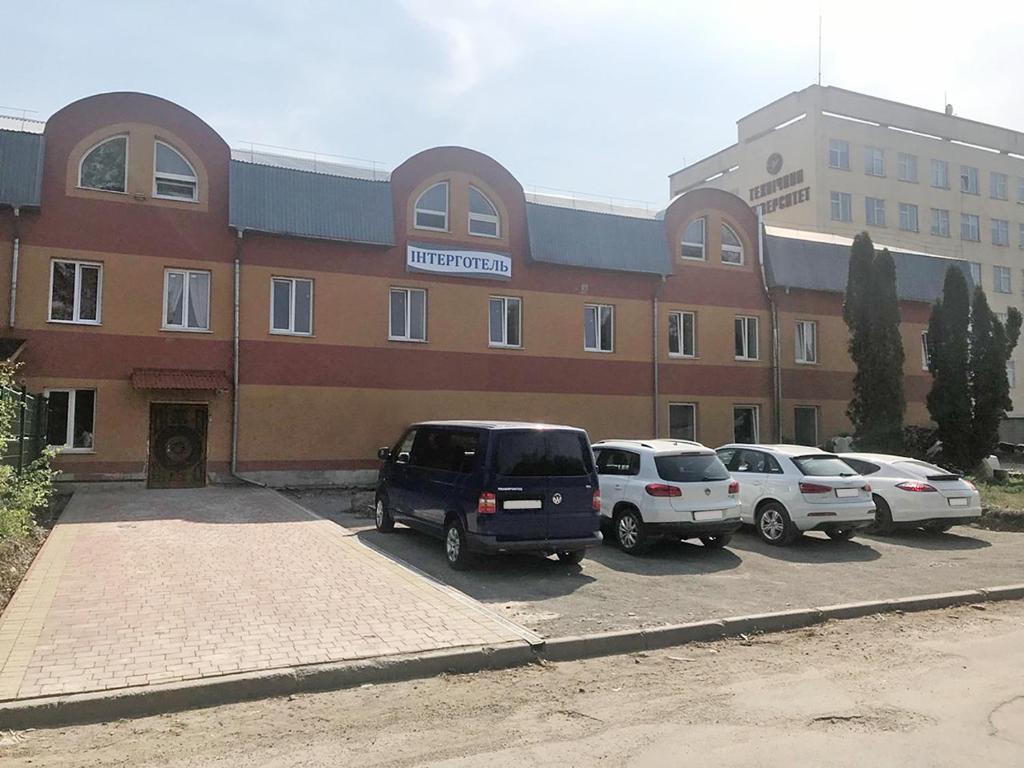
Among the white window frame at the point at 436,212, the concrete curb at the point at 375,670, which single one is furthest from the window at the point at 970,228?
the concrete curb at the point at 375,670

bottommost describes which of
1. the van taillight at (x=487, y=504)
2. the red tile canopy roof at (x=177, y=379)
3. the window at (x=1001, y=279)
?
the van taillight at (x=487, y=504)

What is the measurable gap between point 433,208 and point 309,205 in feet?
10.9

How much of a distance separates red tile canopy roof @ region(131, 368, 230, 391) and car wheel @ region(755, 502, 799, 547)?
1203 centimetres

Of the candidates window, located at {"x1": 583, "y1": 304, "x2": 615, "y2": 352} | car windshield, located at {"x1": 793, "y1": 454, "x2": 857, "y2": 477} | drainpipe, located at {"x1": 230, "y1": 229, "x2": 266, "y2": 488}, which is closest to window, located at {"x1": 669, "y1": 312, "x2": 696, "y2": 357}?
window, located at {"x1": 583, "y1": 304, "x2": 615, "y2": 352}

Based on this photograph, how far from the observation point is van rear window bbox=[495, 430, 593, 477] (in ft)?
30.7

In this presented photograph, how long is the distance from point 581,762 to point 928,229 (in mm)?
54271

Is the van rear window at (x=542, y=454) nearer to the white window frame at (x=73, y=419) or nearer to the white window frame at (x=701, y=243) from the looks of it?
the white window frame at (x=73, y=419)

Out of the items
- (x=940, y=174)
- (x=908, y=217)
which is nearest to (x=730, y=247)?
(x=908, y=217)

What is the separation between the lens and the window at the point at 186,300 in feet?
58.6

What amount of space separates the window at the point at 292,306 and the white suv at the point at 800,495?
444 inches

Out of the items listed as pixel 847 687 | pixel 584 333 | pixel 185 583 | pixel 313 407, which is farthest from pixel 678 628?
pixel 584 333

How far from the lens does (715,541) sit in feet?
38.5

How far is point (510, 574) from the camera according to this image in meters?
9.51

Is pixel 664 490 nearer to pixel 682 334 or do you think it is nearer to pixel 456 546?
pixel 456 546
